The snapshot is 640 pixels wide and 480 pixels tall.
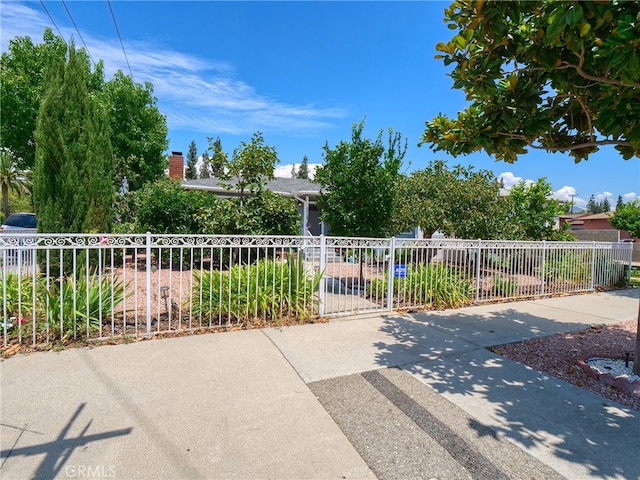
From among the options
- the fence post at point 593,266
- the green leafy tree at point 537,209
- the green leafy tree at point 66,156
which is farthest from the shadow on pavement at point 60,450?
the green leafy tree at point 537,209

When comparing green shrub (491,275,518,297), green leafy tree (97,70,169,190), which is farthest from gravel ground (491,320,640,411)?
green leafy tree (97,70,169,190)

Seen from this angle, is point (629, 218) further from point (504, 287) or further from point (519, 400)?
point (519, 400)

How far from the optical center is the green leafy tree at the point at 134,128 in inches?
581

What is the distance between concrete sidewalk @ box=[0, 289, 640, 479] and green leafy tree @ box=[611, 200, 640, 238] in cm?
1958

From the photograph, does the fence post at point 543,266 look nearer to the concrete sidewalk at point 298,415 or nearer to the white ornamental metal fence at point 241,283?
the white ornamental metal fence at point 241,283

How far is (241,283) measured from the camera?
5.45 m

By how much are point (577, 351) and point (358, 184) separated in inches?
187

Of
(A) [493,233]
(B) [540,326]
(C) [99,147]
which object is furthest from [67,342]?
(A) [493,233]

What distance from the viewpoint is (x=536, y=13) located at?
3.42 m

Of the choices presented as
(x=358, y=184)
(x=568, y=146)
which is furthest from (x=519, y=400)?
(x=358, y=184)

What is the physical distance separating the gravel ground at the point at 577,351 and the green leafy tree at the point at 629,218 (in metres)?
16.2

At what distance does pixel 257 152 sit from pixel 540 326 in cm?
639

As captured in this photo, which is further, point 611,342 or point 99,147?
point 99,147

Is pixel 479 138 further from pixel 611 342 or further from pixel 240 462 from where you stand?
pixel 240 462
